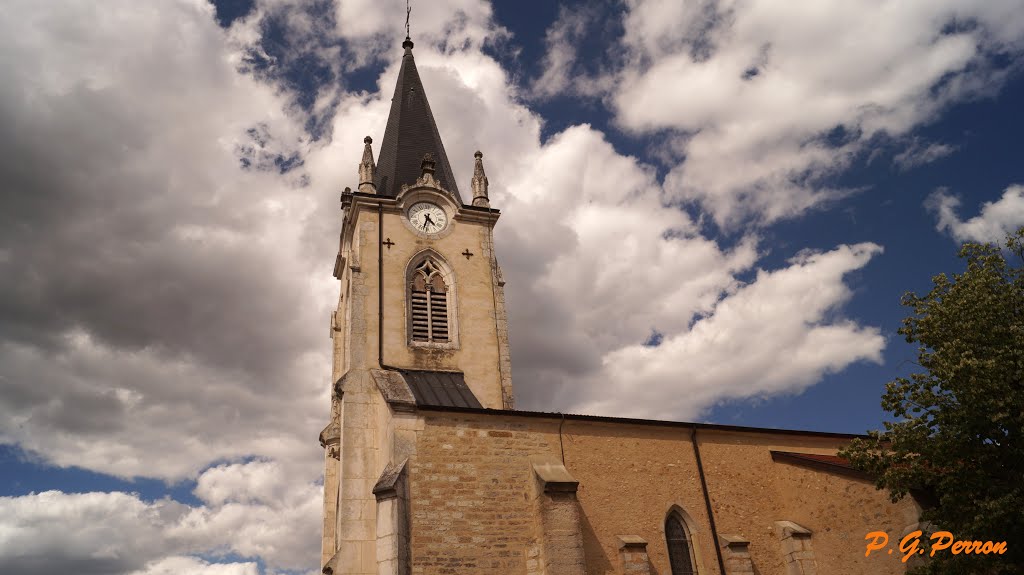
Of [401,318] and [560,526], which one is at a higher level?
[401,318]

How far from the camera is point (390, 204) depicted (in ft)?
82.3

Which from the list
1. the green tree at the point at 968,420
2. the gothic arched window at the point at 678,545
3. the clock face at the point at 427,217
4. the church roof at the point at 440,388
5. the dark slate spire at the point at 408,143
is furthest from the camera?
the dark slate spire at the point at 408,143

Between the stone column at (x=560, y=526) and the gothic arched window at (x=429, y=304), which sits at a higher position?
the gothic arched window at (x=429, y=304)

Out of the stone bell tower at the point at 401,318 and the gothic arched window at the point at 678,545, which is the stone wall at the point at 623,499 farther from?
the stone bell tower at the point at 401,318

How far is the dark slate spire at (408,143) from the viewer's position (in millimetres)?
26959

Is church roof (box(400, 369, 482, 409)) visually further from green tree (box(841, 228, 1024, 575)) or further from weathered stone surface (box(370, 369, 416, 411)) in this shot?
green tree (box(841, 228, 1024, 575))

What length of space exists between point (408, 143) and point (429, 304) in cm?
802

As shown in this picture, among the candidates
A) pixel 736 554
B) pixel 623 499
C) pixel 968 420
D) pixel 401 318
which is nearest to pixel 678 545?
pixel 736 554

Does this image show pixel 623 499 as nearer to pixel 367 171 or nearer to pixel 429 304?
pixel 429 304

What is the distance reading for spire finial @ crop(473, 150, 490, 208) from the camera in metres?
27.2

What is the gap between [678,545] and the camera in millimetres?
17750

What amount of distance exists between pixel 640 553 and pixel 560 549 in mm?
2491

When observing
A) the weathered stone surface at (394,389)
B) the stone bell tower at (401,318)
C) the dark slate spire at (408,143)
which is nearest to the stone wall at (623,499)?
the weathered stone surface at (394,389)

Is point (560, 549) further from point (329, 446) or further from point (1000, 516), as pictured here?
point (329, 446)
